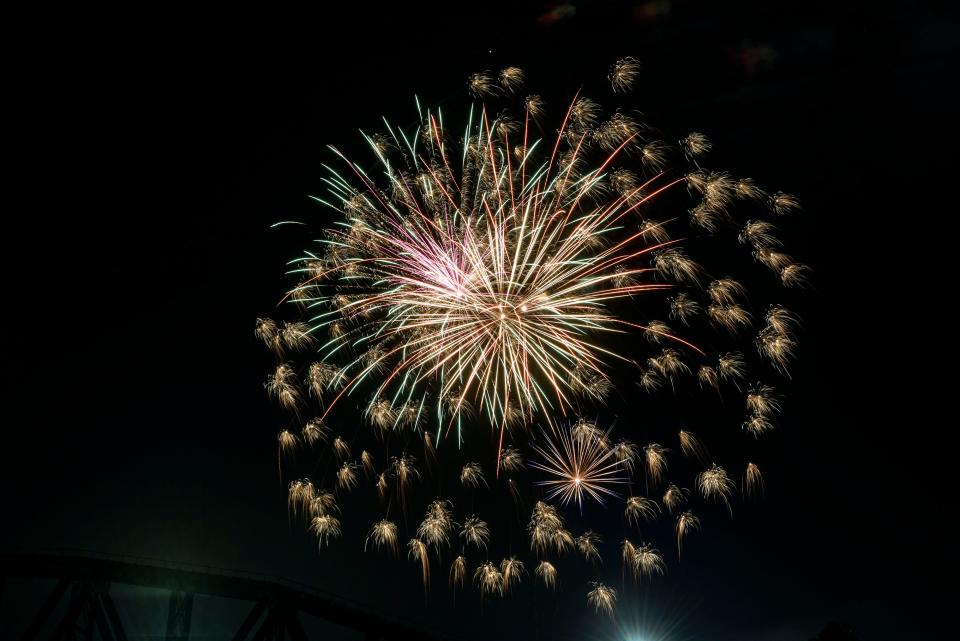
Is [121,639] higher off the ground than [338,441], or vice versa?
[338,441]

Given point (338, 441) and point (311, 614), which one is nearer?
point (311, 614)

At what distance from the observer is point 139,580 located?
69.9 feet

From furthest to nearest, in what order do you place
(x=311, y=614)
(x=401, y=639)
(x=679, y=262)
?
(x=679, y=262)
(x=311, y=614)
(x=401, y=639)

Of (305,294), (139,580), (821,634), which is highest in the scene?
(305,294)

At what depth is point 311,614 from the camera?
1944cm

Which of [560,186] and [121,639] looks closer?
[121,639]

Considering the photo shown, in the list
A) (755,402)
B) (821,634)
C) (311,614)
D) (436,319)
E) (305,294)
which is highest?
(305,294)

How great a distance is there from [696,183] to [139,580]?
20654 millimetres

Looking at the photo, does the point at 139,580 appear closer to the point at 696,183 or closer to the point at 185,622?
the point at 185,622

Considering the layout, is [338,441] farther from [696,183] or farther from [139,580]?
[696,183]

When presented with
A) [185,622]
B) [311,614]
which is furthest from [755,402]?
[185,622]

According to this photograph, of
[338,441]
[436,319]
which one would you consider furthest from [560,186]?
[338,441]

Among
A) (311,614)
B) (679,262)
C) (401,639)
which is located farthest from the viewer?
(679,262)

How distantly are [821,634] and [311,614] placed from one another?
496 inches
